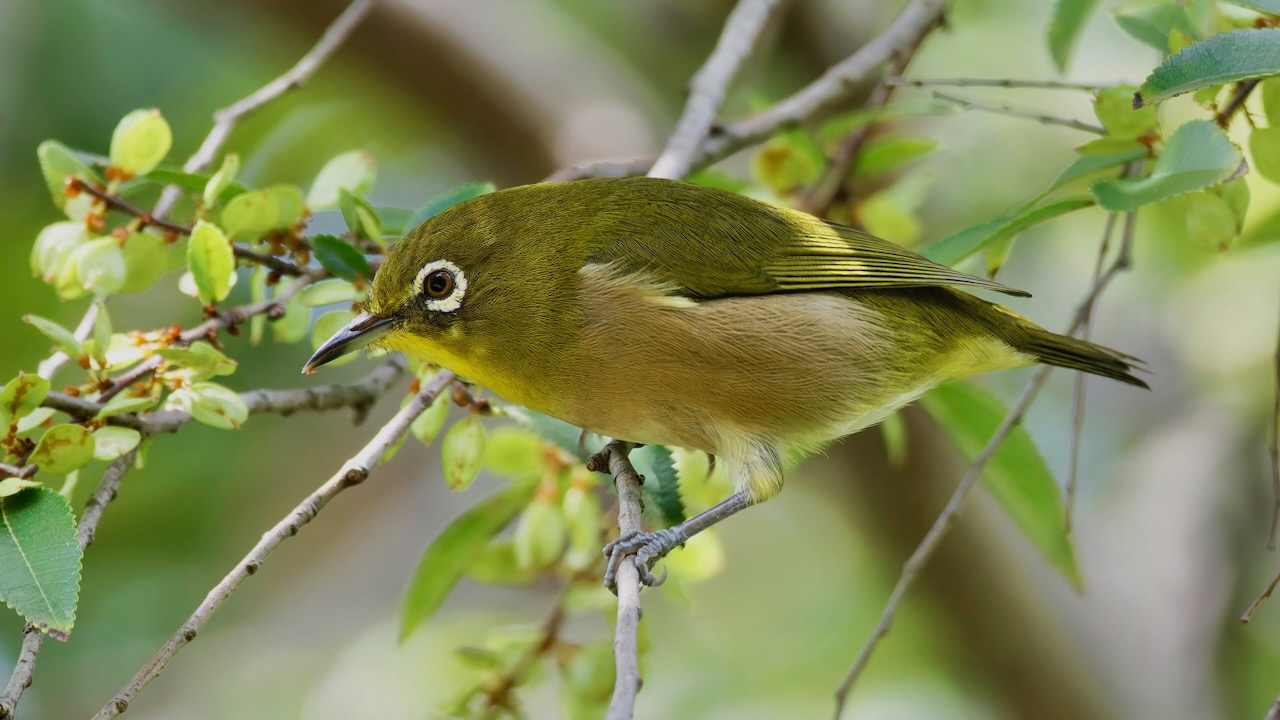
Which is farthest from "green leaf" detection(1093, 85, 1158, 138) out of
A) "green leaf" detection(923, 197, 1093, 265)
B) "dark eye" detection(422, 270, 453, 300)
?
"dark eye" detection(422, 270, 453, 300)

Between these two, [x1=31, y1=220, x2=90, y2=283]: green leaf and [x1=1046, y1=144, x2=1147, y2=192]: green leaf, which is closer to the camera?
[x1=31, y1=220, x2=90, y2=283]: green leaf

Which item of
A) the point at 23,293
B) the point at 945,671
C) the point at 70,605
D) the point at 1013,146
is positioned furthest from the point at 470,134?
the point at 70,605

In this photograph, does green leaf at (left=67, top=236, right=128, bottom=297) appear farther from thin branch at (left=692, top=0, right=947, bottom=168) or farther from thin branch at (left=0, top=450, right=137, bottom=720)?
thin branch at (left=692, top=0, right=947, bottom=168)

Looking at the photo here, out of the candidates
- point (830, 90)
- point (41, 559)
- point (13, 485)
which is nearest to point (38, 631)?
point (41, 559)

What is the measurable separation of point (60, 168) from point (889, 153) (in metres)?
3.19

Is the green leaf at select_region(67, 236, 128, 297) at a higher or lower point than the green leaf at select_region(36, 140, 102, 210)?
lower

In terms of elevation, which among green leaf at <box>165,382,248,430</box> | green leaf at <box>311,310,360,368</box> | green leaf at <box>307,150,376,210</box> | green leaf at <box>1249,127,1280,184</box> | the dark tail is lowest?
green leaf at <box>165,382,248,430</box>

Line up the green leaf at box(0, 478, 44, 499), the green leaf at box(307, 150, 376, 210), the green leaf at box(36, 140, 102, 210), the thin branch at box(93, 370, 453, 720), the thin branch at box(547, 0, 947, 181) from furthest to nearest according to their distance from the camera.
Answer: the thin branch at box(547, 0, 947, 181) → the green leaf at box(307, 150, 376, 210) → the green leaf at box(36, 140, 102, 210) → the green leaf at box(0, 478, 44, 499) → the thin branch at box(93, 370, 453, 720)

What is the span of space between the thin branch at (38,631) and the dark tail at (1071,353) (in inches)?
109

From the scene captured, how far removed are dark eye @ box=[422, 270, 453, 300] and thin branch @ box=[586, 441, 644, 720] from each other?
711 millimetres

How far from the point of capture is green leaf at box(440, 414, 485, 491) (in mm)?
3438

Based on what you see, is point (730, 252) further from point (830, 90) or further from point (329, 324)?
point (830, 90)

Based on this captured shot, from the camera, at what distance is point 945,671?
6.78 metres

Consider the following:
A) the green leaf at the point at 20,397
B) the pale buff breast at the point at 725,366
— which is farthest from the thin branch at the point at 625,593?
the green leaf at the point at 20,397
